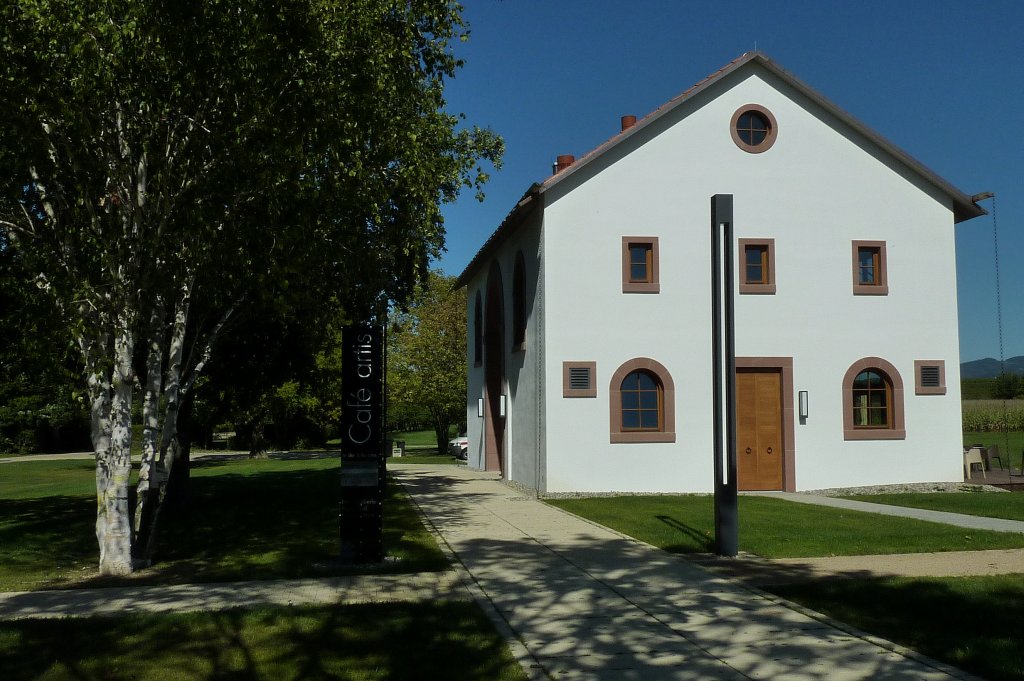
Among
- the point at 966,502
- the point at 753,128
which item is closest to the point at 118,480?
the point at 966,502

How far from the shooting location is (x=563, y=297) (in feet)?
62.1

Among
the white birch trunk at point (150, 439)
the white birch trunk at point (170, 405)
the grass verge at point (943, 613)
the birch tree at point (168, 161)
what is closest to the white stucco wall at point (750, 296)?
the birch tree at point (168, 161)

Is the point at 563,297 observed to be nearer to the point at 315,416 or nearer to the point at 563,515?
the point at 563,515

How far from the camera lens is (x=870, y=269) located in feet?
66.4

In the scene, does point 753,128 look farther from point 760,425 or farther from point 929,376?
point 929,376

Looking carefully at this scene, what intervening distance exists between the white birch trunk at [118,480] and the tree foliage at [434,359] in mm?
28613

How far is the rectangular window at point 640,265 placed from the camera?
19188 mm

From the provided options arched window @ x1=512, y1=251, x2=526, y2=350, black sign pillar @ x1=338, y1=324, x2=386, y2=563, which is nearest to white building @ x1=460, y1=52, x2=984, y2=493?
arched window @ x1=512, y1=251, x2=526, y2=350

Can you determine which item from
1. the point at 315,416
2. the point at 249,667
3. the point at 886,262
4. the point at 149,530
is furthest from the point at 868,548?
the point at 315,416

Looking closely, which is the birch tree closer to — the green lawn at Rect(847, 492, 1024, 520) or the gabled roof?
the gabled roof

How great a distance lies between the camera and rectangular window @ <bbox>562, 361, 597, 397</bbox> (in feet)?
61.7

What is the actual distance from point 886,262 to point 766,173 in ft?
10.9

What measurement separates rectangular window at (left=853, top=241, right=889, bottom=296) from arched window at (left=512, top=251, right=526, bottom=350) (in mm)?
7381

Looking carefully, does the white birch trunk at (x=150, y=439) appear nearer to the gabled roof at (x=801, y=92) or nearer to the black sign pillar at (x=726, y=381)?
the black sign pillar at (x=726, y=381)
